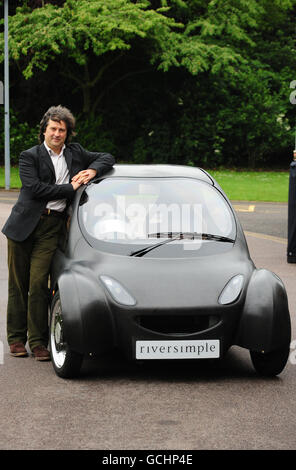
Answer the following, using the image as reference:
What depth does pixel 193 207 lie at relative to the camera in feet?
21.2

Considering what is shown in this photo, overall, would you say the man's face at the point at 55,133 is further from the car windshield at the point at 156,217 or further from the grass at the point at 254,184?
the grass at the point at 254,184

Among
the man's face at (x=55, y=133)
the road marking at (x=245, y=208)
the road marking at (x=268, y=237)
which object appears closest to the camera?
the man's face at (x=55, y=133)

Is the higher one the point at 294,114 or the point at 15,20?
the point at 15,20

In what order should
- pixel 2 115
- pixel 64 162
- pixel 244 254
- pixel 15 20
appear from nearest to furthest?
pixel 244 254
pixel 64 162
pixel 15 20
pixel 2 115

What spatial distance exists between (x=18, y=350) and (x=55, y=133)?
164 centimetres

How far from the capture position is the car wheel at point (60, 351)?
570 cm

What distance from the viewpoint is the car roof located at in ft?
22.0

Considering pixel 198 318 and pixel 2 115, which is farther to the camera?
pixel 2 115

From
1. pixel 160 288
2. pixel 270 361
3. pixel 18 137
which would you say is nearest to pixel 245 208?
pixel 270 361

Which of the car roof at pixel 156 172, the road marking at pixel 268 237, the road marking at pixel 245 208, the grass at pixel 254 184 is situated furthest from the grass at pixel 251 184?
the car roof at pixel 156 172

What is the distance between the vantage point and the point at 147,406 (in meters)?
5.13

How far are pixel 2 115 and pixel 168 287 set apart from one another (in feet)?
106
